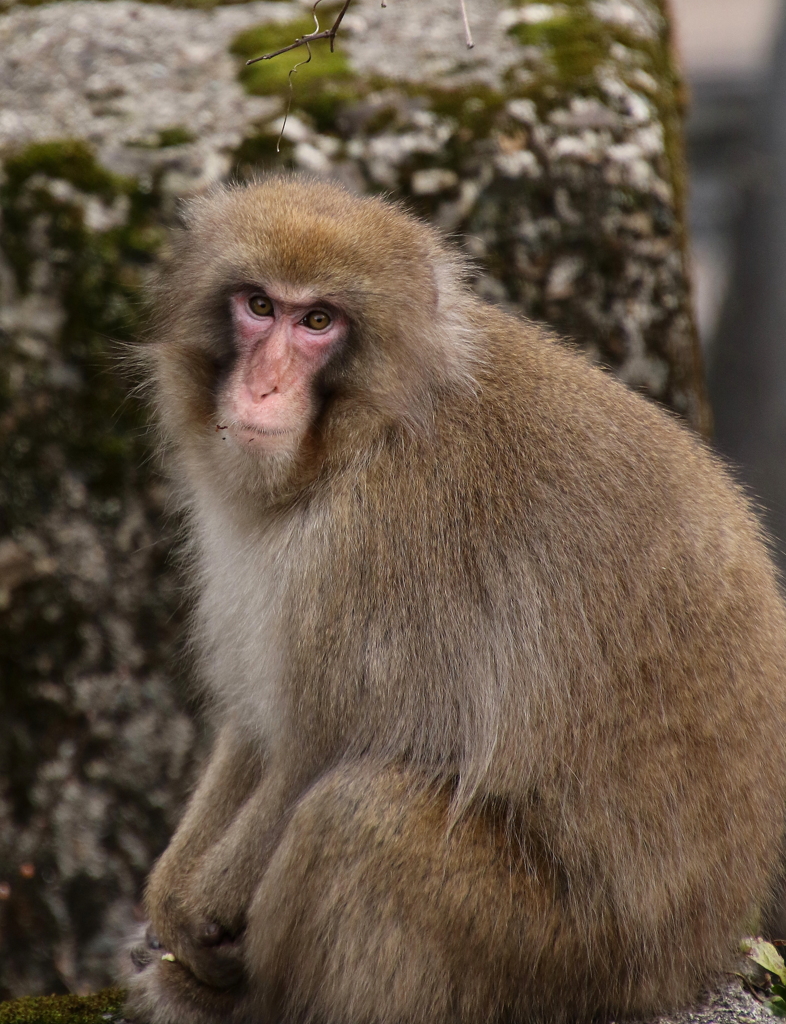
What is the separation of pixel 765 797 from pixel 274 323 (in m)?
1.83

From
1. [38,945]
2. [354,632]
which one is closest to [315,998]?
[354,632]

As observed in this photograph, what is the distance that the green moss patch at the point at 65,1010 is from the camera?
12.4ft

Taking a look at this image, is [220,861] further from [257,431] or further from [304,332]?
[304,332]

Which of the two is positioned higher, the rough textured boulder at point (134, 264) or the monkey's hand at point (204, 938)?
the rough textured boulder at point (134, 264)

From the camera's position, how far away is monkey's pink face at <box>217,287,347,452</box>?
3.25m

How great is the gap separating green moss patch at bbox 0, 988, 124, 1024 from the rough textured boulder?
1033mm

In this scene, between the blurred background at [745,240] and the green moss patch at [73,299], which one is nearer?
the green moss patch at [73,299]

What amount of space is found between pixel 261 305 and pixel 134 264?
1644 mm

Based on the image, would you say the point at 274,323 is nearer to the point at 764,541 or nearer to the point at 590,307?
the point at 764,541

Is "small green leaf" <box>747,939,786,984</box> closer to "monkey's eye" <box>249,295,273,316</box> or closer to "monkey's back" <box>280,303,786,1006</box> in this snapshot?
"monkey's back" <box>280,303,786,1006</box>

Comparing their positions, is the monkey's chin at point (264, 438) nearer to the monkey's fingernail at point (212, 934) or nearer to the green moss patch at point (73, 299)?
the monkey's fingernail at point (212, 934)

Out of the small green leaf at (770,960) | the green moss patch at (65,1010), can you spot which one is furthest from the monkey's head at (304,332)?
the small green leaf at (770,960)

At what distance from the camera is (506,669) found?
11.0ft

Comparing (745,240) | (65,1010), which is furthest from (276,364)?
(745,240)
